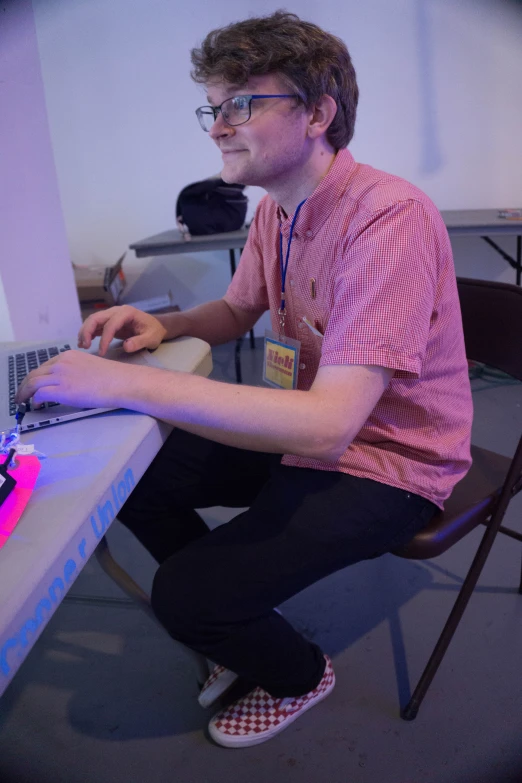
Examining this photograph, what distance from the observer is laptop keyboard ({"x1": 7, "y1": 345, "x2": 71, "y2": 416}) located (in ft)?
2.95

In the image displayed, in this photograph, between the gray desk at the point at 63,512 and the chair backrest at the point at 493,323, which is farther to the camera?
the chair backrest at the point at 493,323

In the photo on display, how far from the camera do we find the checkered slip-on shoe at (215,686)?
1062mm

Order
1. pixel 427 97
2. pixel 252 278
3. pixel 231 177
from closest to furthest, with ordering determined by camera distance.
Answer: pixel 231 177
pixel 252 278
pixel 427 97

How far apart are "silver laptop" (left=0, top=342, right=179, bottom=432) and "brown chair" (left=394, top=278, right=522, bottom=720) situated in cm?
56

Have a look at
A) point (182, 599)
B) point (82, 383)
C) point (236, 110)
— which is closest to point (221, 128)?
point (236, 110)

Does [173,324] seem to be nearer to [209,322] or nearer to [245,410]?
[209,322]

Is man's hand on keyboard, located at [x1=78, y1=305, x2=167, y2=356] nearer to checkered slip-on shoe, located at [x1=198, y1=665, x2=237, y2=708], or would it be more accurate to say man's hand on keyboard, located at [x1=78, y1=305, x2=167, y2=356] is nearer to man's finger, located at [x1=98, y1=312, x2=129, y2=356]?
man's finger, located at [x1=98, y1=312, x2=129, y2=356]

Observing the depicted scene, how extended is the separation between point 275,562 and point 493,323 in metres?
0.65

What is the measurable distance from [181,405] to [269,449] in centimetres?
14

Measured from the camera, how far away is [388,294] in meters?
0.72

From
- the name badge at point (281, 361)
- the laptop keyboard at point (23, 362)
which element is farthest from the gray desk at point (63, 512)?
the name badge at point (281, 361)

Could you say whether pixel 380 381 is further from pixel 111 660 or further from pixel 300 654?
pixel 111 660

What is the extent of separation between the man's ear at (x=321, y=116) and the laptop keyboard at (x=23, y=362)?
571 mm

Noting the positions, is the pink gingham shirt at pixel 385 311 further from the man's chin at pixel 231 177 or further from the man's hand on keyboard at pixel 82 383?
the man's hand on keyboard at pixel 82 383
